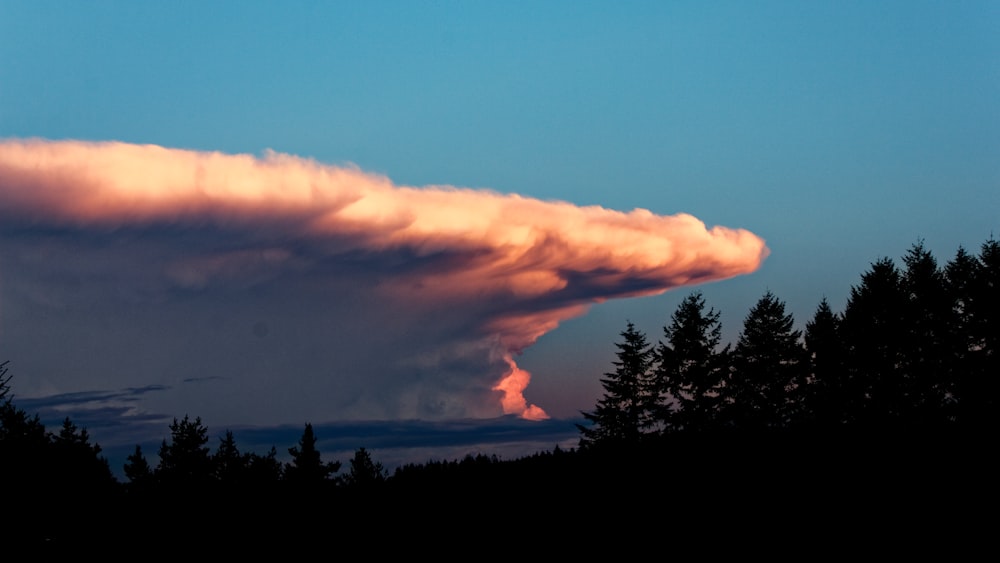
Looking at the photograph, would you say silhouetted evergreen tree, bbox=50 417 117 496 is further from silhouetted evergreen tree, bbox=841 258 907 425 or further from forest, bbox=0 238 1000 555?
silhouetted evergreen tree, bbox=841 258 907 425

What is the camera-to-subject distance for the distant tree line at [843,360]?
166ft

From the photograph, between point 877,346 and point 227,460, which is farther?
point 227,460

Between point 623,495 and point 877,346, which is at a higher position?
point 877,346

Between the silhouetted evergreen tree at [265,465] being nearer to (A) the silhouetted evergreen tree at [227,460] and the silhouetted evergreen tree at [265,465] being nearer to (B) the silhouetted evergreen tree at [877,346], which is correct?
(A) the silhouetted evergreen tree at [227,460]

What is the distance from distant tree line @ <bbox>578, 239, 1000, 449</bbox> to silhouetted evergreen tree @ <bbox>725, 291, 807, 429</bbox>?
0.24 feet

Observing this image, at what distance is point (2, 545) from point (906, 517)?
27229mm

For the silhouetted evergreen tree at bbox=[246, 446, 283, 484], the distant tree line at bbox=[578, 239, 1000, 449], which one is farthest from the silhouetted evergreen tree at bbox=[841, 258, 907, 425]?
the silhouetted evergreen tree at bbox=[246, 446, 283, 484]

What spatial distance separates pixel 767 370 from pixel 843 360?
549cm

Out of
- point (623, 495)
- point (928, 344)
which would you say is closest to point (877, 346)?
point (928, 344)

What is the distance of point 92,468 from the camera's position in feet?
188

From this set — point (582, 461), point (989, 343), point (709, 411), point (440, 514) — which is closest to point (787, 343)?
point (709, 411)

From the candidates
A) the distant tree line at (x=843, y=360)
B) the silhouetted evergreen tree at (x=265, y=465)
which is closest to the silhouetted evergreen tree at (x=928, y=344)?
the distant tree line at (x=843, y=360)

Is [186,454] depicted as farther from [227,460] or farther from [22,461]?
[22,461]

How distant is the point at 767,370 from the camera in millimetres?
60094
